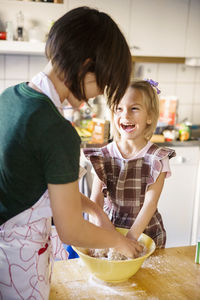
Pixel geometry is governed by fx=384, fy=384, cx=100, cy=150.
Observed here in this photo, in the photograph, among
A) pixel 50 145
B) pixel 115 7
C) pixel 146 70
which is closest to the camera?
pixel 50 145

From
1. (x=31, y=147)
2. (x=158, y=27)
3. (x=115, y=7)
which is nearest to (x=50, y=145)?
(x=31, y=147)

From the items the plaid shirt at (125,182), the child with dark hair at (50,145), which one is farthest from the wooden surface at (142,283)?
the plaid shirt at (125,182)

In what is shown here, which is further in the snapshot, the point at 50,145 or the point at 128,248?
the point at 128,248

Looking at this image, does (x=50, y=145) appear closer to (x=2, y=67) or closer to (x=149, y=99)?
(x=149, y=99)

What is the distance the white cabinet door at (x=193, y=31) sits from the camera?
8.96ft

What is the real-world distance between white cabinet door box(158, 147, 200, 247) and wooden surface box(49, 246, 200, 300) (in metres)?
1.48

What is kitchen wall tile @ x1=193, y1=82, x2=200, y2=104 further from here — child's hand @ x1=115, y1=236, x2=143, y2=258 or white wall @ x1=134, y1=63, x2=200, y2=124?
child's hand @ x1=115, y1=236, x2=143, y2=258

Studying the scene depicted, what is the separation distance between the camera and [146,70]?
9.83 ft

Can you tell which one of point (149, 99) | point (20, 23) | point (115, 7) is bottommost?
point (149, 99)

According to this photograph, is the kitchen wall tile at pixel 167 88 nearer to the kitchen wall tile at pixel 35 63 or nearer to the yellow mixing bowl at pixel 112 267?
the kitchen wall tile at pixel 35 63

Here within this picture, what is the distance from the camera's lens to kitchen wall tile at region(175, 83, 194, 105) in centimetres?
314

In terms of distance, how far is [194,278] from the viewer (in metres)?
1.09

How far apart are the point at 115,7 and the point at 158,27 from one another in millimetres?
343

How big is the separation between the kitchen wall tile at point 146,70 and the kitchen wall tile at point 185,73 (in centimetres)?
21
